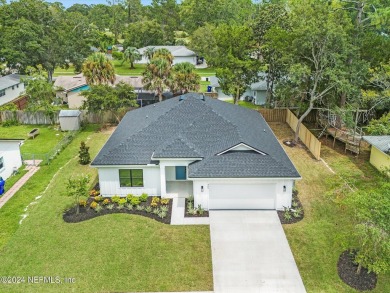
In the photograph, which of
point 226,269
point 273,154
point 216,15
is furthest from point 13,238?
point 216,15

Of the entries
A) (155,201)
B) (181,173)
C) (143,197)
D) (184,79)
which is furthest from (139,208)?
(184,79)

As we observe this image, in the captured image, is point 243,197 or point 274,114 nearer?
point 243,197

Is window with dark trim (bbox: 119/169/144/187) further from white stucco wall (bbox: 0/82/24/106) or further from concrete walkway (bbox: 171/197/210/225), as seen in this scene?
white stucco wall (bbox: 0/82/24/106)

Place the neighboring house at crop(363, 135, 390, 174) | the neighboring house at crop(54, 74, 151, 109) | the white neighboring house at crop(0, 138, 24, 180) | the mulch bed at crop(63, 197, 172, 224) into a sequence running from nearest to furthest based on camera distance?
the mulch bed at crop(63, 197, 172, 224) < the neighboring house at crop(363, 135, 390, 174) < the white neighboring house at crop(0, 138, 24, 180) < the neighboring house at crop(54, 74, 151, 109)

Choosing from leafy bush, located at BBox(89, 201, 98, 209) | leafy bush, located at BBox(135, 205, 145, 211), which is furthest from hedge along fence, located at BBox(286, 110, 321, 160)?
leafy bush, located at BBox(89, 201, 98, 209)

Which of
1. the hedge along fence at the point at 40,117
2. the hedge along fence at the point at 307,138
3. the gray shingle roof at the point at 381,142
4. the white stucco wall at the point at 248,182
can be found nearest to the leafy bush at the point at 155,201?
the white stucco wall at the point at 248,182

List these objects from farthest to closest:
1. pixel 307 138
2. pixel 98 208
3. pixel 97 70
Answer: pixel 97 70, pixel 307 138, pixel 98 208

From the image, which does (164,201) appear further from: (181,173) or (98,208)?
(98,208)
